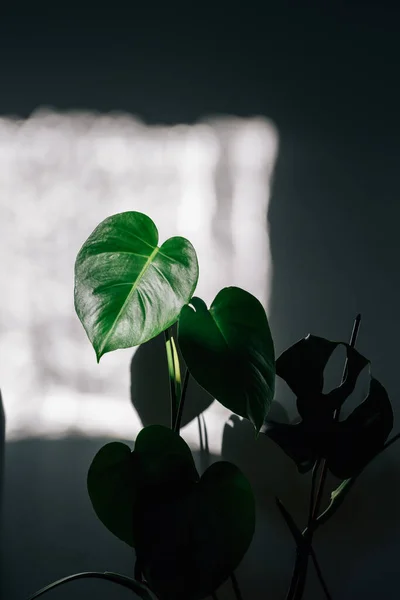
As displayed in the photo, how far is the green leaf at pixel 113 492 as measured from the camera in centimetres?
96

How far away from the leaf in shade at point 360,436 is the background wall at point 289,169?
1.02 feet

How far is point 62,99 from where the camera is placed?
1.34 m

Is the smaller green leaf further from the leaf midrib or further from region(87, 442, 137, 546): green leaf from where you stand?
the leaf midrib

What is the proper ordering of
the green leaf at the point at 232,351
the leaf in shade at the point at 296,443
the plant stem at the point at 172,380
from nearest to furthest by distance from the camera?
the green leaf at the point at 232,351 → the leaf in shade at the point at 296,443 → the plant stem at the point at 172,380

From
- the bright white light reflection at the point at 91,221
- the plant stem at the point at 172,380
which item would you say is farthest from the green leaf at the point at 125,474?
the bright white light reflection at the point at 91,221

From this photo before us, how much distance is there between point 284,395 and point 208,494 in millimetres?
413

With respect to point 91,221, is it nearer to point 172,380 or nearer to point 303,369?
point 172,380

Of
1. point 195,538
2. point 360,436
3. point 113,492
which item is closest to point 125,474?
point 113,492

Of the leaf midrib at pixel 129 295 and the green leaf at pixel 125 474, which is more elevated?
Result: the leaf midrib at pixel 129 295

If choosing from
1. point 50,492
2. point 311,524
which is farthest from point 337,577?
point 50,492

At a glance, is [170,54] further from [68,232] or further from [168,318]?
[168,318]

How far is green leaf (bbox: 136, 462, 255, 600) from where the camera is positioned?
33.7 inches

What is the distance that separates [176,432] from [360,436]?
11.7 inches

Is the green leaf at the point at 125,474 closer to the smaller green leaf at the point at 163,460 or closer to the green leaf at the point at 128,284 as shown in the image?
the smaller green leaf at the point at 163,460
